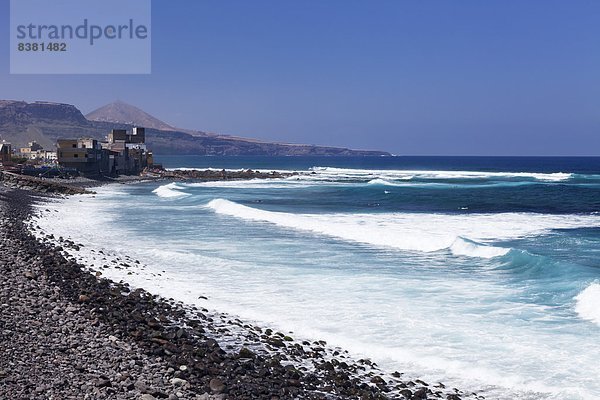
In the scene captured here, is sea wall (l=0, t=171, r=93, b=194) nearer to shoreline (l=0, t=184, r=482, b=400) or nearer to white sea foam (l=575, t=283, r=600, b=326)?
shoreline (l=0, t=184, r=482, b=400)

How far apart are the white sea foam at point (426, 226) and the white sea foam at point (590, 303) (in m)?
4.55

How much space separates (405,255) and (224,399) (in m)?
10.9

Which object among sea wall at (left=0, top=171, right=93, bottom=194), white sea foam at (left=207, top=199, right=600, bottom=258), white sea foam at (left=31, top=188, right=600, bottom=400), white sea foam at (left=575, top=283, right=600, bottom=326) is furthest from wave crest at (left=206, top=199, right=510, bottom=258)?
sea wall at (left=0, top=171, right=93, bottom=194)

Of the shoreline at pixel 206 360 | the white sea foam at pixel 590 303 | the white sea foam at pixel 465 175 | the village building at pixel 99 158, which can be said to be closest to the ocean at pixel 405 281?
the white sea foam at pixel 590 303

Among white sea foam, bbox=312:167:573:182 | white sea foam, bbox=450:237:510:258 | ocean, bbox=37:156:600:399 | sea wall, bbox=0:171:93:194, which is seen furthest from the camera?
white sea foam, bbox=312:167:573:182

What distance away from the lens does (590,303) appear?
1073 centimetres

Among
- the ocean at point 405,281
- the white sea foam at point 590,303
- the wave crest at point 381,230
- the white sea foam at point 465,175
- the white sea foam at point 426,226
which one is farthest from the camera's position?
the white sea foam at point 465,175

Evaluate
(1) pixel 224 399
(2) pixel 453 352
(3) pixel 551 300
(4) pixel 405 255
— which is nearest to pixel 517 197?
(4) pixel 405 255

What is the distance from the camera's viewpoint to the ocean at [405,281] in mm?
8094

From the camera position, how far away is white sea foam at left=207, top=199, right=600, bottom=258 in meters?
18.1

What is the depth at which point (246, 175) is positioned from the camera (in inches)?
2918

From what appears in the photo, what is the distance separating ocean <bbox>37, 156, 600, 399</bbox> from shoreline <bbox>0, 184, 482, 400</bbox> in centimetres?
51

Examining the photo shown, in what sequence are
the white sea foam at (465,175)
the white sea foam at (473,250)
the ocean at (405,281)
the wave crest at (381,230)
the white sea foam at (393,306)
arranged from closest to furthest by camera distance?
the white sea foam at (393,306), the ocean at (405,281), the white sea foam at (473,250), the wave crest at (381,230), the white sea foam at (465,175)

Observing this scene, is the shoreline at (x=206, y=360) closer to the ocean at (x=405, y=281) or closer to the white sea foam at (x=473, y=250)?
the ocean at (x=405, y=281)
